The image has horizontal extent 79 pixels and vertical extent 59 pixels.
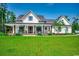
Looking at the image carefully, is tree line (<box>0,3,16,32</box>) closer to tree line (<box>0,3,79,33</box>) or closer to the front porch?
tree line (<box>0,3,79,33</box>)

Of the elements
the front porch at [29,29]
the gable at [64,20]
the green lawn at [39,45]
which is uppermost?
the gable at [64,20]

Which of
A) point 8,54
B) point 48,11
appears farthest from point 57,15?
point 8,54

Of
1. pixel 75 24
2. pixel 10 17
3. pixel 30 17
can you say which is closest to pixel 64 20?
pixel 75 24

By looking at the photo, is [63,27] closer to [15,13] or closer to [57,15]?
[57,15]

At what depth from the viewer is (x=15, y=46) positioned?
6102mm

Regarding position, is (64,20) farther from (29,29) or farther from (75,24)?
(29,29)

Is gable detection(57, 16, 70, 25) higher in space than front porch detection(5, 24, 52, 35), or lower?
higher

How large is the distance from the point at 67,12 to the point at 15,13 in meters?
0.95

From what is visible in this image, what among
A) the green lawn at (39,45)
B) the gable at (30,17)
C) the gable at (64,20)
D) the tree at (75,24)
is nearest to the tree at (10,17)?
the gable at (30,17)

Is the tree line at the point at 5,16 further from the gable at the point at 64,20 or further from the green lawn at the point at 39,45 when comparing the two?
the gable at the point at 64,20

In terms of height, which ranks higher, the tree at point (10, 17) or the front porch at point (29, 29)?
the tree at point (10, 17)

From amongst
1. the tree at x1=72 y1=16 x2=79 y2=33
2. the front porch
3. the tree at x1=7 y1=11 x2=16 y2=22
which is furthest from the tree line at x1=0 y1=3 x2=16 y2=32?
the tree at x1=72 y1=16 x2=79 y2=33

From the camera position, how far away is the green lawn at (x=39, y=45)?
6.02 meters

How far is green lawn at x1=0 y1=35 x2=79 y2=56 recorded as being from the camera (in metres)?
6.02
